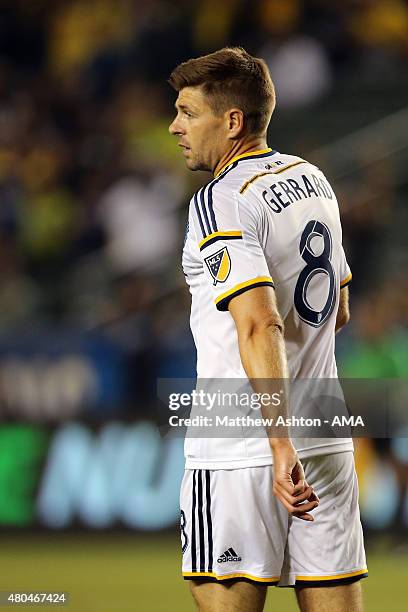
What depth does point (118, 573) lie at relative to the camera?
685 centimetres

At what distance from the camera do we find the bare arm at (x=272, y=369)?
2.71m

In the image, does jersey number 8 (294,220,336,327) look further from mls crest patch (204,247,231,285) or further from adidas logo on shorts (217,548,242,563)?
adidas logo on shorts (217,548,242,563)

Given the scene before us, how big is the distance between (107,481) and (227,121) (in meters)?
4.95

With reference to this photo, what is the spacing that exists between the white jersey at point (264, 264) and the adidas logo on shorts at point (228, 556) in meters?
0.22

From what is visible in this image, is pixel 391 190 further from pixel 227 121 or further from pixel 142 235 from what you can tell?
pixel 227 121

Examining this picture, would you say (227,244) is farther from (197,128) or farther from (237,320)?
(197,128)

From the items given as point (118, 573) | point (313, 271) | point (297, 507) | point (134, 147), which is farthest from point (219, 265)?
point (134, 147)

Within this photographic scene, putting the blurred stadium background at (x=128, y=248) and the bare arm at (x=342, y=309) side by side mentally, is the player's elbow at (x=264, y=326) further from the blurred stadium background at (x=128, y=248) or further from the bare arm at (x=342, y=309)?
the blurred stadium background at (x=128, y=248)

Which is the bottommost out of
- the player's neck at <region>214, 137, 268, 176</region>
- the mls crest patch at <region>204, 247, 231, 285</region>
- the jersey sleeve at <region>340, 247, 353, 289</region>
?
the mls crest patch at <region>204, 247, 231, 285</region>

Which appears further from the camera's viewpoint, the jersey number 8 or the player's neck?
the player's neck

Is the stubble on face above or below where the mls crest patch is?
above

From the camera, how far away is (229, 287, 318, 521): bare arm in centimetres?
271

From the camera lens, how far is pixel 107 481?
772 centimetres

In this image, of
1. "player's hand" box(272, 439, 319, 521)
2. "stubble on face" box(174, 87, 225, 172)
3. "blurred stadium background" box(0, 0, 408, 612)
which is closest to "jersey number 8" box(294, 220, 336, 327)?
"stubble on face" box(174, 87, 225, 172)
